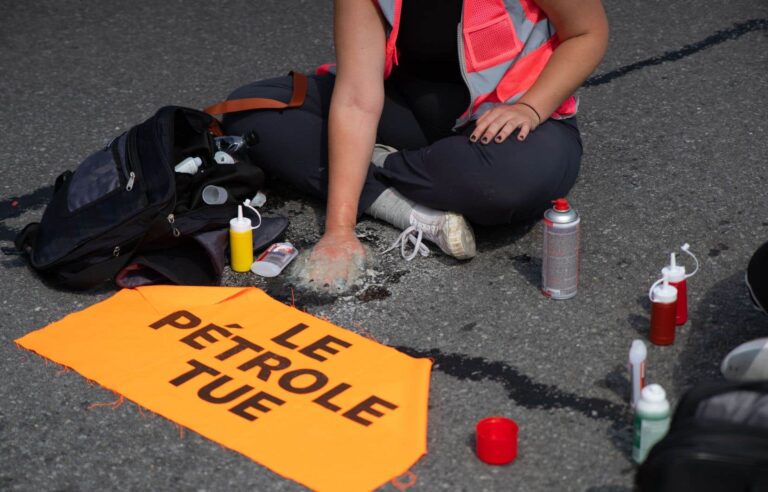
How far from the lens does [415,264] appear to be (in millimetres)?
3350

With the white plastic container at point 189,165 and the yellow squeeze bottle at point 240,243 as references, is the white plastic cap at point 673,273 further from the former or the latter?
the white plastic container at point 189,165

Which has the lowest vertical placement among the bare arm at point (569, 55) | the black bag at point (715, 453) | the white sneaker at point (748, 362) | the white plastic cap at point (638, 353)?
the white sneaker at point (748, 362)

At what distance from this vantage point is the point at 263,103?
3686mm

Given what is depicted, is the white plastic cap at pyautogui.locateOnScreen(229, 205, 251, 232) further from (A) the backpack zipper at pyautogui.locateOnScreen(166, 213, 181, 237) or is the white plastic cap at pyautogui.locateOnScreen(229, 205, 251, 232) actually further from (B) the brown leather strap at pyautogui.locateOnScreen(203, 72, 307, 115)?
(B) the brown leather strap at pyautogui.locateOnScreen(203, 72, 307, 115)

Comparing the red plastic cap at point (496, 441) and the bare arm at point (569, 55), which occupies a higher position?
the bare arm at point (569, 55)

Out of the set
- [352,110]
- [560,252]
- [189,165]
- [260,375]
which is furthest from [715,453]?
[189,165]

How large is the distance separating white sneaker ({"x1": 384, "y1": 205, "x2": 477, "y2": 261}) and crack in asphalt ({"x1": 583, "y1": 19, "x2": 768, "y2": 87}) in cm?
155

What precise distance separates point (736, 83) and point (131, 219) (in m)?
2.63

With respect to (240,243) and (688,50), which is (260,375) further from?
(688,50)

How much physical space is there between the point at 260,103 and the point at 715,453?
219cm

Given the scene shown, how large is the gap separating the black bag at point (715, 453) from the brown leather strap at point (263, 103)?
202 cm

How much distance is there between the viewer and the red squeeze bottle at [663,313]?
2.75 meters

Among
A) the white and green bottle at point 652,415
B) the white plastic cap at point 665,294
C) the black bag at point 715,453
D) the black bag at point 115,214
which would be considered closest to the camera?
the black bag at point 715,453

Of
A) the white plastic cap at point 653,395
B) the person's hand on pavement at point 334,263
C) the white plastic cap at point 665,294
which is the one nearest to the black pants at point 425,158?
the person's hand on pavement at point 334,263
